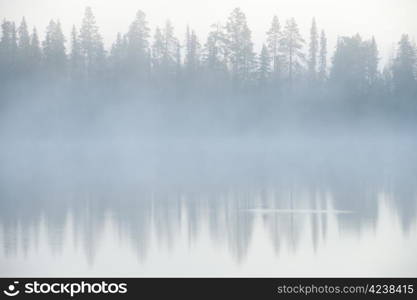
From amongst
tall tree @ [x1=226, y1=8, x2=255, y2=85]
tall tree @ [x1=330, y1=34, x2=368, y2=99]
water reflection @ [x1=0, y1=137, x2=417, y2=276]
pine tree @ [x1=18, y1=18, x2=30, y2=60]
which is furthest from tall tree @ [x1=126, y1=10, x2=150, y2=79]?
water reflection @ [x1=0, y1=137, x2=417, y2=276]

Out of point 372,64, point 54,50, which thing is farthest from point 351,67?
point 54,50

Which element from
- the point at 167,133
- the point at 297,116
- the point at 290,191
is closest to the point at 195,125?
the point at 167,133

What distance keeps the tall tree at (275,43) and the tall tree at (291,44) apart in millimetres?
605

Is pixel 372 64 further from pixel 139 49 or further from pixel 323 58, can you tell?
pixel 139 49

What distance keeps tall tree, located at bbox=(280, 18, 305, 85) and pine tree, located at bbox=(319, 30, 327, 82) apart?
3.50 metres

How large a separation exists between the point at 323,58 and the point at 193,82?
554 inches

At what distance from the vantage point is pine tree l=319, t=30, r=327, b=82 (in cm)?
9525

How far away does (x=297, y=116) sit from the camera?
8981 cm

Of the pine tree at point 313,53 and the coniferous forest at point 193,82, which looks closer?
the coniferous forest at point 193,82

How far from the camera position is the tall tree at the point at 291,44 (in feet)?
298

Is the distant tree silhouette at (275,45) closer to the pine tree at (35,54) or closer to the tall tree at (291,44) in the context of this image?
the tall tree at (291,44)

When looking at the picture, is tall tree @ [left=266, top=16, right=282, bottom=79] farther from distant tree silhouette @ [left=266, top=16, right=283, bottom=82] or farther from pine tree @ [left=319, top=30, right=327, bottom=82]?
pine tree @ [left=319, top=30, right=327, bottom=82]

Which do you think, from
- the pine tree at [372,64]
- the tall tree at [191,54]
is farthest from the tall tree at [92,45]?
the pine tree at [372,64]

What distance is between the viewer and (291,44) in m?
91.2
